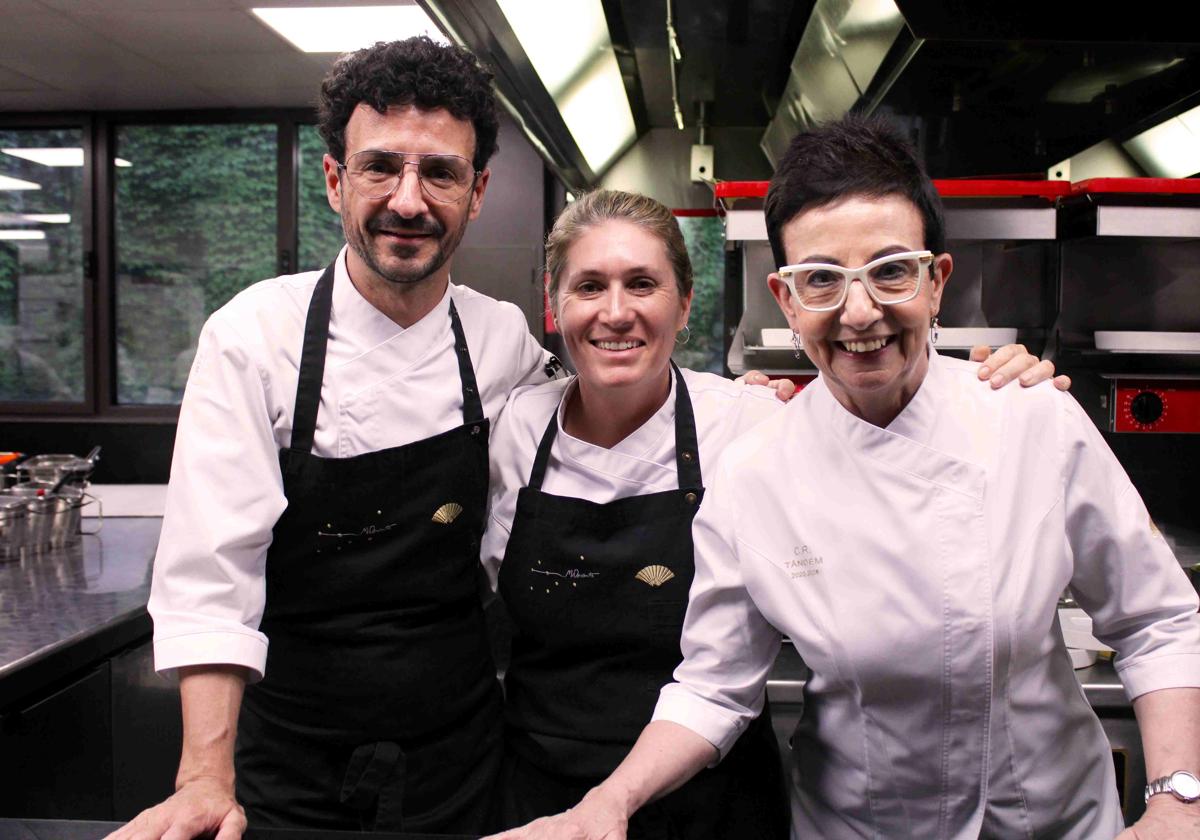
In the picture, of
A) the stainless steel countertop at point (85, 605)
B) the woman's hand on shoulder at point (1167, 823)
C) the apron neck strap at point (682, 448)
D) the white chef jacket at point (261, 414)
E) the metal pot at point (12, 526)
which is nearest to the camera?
the woman's hand on shoulder at point (1167, 823)

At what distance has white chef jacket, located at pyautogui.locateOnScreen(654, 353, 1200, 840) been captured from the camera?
107 centimetres

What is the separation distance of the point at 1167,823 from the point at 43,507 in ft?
8.12

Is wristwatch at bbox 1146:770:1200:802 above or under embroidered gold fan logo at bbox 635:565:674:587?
under

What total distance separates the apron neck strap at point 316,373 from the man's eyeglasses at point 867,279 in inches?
22.8

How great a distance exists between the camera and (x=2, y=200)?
15.2 ft

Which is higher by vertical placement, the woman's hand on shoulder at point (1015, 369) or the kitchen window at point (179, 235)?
the kitchen window at point (179, 235)

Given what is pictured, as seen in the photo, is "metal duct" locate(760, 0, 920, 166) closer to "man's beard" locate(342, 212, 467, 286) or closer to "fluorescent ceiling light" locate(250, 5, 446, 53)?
"man's beard" locate(342, 212, 467, 286)

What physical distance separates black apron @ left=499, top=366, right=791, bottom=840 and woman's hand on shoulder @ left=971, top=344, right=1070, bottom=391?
43cm

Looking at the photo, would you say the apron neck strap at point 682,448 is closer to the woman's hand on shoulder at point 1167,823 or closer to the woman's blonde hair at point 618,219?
the woman's blonde hair at point 618,219

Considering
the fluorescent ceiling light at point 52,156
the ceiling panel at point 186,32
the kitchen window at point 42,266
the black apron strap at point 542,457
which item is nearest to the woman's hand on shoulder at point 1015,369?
the black apron strap at point 542,457

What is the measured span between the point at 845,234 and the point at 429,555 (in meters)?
0.74

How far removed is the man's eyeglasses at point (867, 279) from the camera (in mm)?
1033

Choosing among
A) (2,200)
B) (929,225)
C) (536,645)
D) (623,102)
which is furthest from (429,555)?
(2,200)

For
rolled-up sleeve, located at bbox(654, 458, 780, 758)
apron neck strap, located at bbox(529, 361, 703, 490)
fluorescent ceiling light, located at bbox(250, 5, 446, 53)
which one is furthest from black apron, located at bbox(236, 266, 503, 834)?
fluorescent ceiling light, located at bbox(250, 5, 446, 53)
